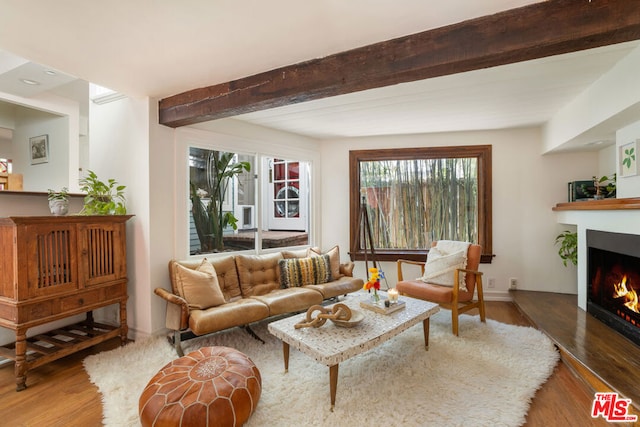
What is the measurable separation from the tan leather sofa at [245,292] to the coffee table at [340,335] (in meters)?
0.49

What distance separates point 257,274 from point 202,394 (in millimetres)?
1887

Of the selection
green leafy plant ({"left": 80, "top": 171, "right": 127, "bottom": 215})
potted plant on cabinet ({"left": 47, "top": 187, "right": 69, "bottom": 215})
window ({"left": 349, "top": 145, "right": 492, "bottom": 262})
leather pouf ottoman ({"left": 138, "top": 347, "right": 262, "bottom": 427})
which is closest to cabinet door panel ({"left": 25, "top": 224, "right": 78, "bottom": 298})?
potted plant on cabinet ({"left": 47, "top": 187, "right": 69, "bottom": 215})

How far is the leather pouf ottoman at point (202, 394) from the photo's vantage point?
1.58 metres

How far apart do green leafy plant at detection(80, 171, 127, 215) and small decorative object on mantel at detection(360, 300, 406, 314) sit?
2509mm

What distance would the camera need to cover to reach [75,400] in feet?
6.87

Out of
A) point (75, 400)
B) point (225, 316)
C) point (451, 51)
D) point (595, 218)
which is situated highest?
point (451, 51)

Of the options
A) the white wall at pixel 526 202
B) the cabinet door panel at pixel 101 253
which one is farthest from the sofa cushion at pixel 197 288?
the white wall at pixel 526 202

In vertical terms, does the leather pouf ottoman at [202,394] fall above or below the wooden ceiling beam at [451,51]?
below

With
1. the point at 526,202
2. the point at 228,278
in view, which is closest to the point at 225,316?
the point at 228,278

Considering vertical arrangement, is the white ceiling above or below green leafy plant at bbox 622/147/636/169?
above

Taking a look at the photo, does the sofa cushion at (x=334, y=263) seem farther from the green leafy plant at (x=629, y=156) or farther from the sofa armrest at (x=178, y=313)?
the green leafy plant at (x=629, y=156)

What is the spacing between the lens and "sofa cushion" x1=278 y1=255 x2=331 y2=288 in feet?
11.8

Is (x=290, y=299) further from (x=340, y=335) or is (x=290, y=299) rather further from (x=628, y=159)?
(x=628, y=159)

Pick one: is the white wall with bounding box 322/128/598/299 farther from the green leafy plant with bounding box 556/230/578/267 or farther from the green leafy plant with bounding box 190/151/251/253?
the green leafy plant with bounding box 190/151/251/253
